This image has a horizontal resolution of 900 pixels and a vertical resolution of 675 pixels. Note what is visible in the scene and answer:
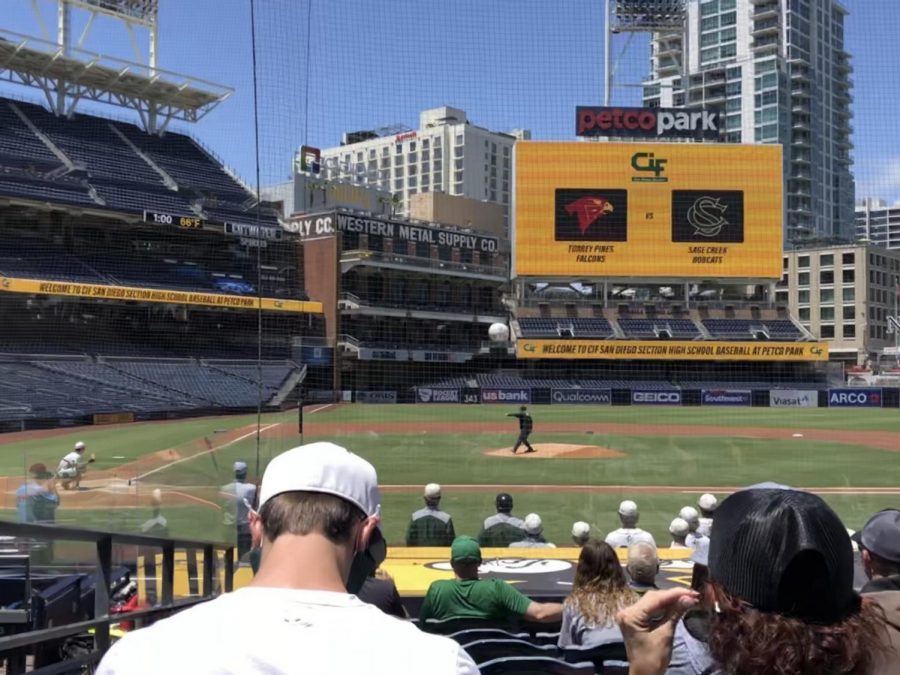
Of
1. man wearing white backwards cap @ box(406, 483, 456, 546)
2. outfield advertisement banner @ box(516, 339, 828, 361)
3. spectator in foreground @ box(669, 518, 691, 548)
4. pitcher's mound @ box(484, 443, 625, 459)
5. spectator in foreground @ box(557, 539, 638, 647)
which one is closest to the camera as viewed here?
spectator in foreground @ box(557, 539, 638, 647)

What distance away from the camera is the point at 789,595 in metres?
1.45

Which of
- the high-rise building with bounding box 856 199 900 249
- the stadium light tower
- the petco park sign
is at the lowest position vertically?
the petco park sign

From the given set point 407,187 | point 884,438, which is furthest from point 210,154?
point 407,187

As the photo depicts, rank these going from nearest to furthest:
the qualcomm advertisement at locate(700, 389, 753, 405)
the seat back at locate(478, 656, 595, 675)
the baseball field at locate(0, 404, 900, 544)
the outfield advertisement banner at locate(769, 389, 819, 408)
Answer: the seat back at locate(478, 656, 595, 675) → the baseball field at locate(0, 404, 900, 544) → the qualcomm advertisement at locate(700, 389, 753, 405) → the outfield advertisement banner at locate(769, 389, 819, 408)

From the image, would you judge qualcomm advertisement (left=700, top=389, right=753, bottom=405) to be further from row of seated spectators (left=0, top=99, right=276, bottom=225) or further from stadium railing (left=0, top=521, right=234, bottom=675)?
stadium railing (left=0, top=521, right=234, bottom=675)

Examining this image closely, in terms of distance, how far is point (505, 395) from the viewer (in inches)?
1447

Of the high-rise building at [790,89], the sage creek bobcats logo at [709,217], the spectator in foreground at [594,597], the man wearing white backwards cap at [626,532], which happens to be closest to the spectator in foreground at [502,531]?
the man wearing white backwards cap at [626,532]

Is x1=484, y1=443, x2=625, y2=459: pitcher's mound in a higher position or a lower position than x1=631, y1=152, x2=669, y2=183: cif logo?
lower

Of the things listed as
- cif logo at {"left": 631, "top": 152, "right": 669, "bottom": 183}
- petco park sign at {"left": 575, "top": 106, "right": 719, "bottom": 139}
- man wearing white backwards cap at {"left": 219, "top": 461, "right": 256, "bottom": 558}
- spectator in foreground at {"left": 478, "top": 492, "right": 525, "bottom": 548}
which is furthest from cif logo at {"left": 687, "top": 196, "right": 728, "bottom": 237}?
man wearing white backwards cap at {"left": 219, "top": 461, "right": 256, "bottom": 558}

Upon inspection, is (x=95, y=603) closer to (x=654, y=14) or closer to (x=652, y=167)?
(x=652, y=167)

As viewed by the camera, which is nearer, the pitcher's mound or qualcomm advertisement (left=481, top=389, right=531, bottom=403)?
the pitcher's mound

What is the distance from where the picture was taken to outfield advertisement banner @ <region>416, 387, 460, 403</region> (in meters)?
36.0

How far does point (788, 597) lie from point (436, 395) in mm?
34905

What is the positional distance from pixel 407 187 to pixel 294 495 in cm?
9309
